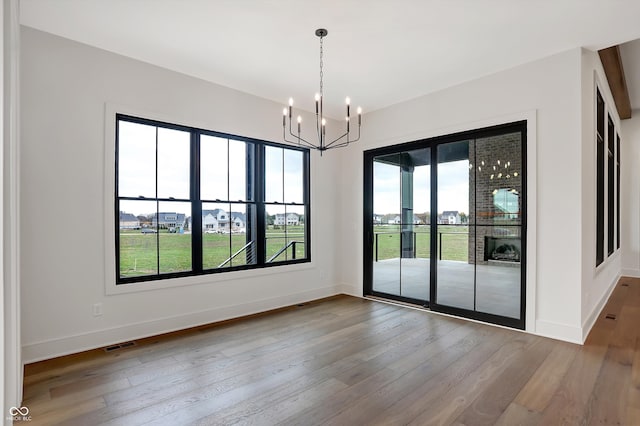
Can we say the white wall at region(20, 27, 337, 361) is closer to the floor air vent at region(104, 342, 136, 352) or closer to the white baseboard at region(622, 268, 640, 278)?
the floor air vent at region(104, 342, 136, 352)

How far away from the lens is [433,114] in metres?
4.71

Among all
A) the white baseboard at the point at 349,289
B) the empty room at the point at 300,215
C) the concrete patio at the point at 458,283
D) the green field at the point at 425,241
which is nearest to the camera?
the empty room at the point at 300,215

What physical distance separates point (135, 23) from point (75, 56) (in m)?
0.82

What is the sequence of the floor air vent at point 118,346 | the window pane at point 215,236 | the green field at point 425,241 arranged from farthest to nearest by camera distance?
the green field at point 425,241 → the window pane at point 215,236 → the floor air vent at point 118,346

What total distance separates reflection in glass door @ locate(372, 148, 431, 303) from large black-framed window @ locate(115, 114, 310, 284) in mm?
1193

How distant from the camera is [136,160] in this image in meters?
3.81

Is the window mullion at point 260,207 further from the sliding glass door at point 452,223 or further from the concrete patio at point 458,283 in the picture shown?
the concrete patio at point 458,283

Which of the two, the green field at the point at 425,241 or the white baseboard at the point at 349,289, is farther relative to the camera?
the white baseboard at the point at 349,289

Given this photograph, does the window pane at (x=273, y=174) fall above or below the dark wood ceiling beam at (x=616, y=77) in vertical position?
below

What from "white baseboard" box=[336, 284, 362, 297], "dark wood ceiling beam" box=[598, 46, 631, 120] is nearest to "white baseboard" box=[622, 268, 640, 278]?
"dark wood ceiling beam" box=[598, 46, 631, 120]

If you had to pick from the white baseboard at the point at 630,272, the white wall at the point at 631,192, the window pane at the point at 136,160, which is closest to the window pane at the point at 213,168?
the window pane at the point at 136,160

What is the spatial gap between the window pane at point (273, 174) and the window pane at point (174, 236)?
3.96 ft

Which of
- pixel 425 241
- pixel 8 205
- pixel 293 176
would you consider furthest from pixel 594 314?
pixel 8 205

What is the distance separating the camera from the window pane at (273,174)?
4961 millimetres
